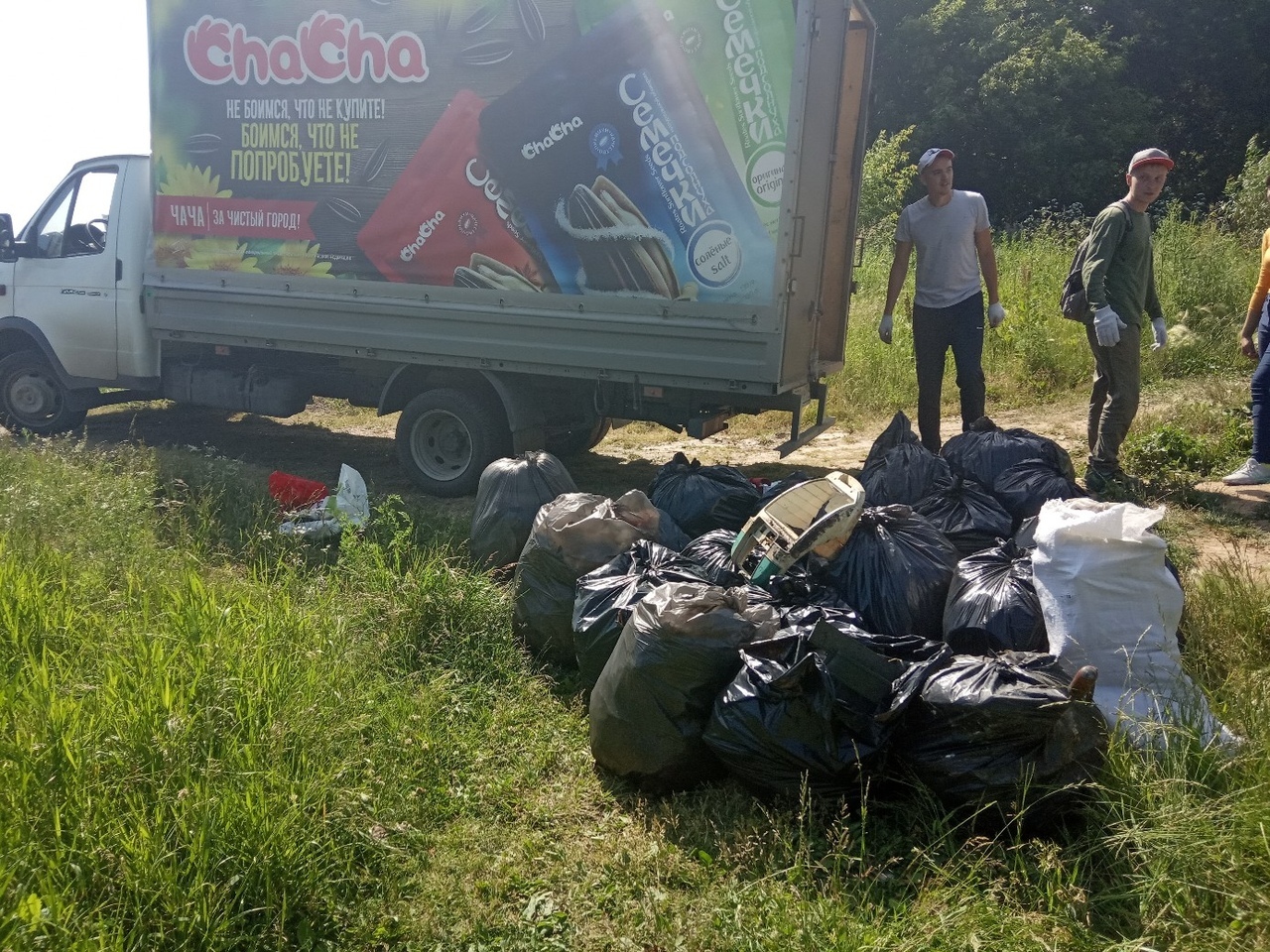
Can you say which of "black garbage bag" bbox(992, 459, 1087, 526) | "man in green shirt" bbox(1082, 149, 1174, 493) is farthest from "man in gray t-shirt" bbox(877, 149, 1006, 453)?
"black garbage bag" bbox(992, 459, 1087, 526)

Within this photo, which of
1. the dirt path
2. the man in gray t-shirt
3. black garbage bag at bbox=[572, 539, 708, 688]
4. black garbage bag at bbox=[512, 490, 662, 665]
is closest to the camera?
black garbage bag at bbox=[572, 539, 708, 688]

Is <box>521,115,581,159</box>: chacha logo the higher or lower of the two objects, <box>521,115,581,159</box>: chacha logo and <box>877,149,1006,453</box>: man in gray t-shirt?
the higher

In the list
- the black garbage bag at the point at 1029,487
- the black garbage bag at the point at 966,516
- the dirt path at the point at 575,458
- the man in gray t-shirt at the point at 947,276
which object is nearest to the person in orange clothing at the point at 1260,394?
the dirt path at the point at 575,458

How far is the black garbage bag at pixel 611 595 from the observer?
326 cm

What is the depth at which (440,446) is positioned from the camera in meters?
6.33

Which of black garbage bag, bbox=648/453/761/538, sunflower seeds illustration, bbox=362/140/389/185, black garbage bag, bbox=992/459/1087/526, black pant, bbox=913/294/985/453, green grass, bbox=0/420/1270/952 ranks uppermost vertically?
sunflower seeds illustration, bbox=362/140/389/185

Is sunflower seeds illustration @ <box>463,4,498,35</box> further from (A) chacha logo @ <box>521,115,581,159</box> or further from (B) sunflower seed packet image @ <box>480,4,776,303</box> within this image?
(A) chacha logo @ <box>521,115,581,159</box>

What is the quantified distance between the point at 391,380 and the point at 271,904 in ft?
14.5

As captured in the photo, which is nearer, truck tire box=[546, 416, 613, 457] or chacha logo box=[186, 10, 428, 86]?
chacha logo box=[186, 10, 428, 86]

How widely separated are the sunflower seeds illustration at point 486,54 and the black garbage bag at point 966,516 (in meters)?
3.46

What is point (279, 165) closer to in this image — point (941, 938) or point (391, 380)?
point (391, 380)

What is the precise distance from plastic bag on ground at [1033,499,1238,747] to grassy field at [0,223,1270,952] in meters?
0.25

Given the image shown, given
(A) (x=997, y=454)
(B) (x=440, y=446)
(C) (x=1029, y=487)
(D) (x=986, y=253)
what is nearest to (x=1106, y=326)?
(D) (x=986, y=253)

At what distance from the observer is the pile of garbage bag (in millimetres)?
2486
